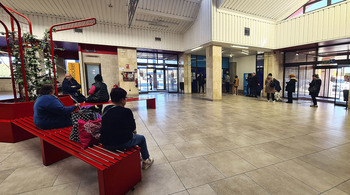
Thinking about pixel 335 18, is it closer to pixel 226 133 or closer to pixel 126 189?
pixel 226 133

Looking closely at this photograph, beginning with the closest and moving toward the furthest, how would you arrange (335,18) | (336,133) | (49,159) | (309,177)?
(309,177) < (49,159) < (336,133) < (335,18)

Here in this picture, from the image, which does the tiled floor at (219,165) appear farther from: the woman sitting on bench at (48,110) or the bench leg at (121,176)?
the woman sitting on bench at (48,110)

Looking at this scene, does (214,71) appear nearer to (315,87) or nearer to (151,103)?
(151,103)

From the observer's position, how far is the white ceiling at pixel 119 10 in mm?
7866

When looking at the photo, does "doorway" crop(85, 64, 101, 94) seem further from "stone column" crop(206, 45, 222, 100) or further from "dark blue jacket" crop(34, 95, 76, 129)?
"dark blue jacket" crop(34, 95, 76, 129)

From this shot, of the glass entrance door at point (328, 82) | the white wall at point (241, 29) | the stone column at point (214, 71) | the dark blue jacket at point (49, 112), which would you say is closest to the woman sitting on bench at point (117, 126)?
the dark blue jacket at point (49, 112)

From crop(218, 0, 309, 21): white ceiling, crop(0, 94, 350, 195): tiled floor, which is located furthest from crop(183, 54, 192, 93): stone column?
crop(0, 94, 350, 195): tiled floor

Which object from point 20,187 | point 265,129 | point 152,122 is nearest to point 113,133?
point 20,187

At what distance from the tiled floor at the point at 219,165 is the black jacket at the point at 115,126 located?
1.98 ft

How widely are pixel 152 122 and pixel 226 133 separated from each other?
209 cm

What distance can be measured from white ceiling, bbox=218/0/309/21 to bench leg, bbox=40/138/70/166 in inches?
347

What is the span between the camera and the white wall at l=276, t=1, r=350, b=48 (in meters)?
7.24

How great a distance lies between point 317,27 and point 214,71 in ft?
17.8

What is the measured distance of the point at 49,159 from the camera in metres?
2.47
